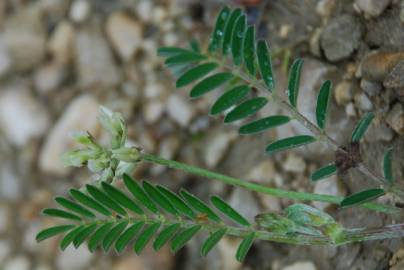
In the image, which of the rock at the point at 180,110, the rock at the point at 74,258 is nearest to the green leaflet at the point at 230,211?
the rock at the point at 180,110

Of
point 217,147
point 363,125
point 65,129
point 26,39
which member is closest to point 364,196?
point 363,125

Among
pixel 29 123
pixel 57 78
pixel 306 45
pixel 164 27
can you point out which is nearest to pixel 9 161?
pixel 29 123

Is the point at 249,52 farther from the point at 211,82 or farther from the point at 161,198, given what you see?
the point at 161,198

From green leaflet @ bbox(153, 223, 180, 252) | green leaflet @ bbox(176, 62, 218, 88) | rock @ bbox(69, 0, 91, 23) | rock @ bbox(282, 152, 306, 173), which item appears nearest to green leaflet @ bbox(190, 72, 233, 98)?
green leaflet @ bbox(176, 62, 218, 88)

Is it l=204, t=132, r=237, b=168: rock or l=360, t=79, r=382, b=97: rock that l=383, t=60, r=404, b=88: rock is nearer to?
l=360, t=79, r=382, b=97: rock

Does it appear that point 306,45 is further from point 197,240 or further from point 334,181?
point 197,240

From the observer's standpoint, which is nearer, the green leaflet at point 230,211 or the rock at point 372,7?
the green leaflet at point 230,211

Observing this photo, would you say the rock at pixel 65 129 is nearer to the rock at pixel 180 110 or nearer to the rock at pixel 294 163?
the rock at pixel 180 110
